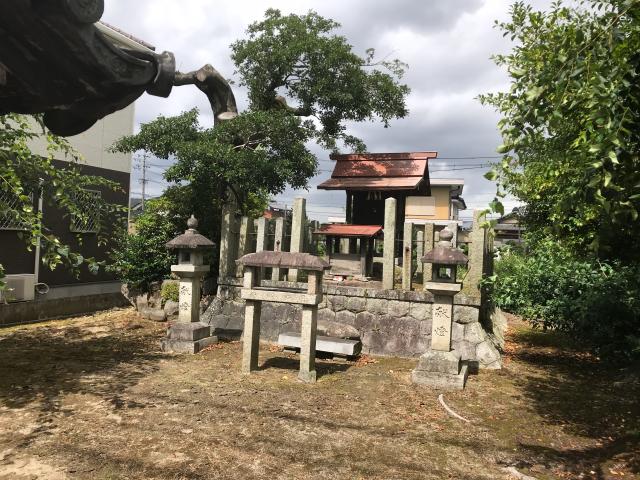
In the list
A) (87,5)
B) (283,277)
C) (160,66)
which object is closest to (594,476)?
(160,66)

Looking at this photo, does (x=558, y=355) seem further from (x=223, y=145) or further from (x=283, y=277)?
(x=223, y=145)

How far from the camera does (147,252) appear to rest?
1209 cm

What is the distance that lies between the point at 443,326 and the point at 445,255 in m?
1.19

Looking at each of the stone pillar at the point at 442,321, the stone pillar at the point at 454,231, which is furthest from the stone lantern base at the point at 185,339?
the stone pillar at the point at 454,231

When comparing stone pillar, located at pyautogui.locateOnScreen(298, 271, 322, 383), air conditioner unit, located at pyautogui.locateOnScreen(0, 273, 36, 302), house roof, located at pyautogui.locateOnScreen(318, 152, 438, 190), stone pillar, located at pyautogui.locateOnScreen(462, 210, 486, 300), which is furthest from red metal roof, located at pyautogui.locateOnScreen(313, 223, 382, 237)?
air conditioner unit, located at pyautogui.locateOnScreen(0, 273, 36, 302)

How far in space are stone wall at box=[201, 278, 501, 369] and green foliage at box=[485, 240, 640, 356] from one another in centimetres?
89

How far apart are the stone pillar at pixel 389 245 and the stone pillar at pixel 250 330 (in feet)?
9.28

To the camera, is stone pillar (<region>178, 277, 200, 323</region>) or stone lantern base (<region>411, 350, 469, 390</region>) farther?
stone pillar (<region>178, 277, 200, 323</region>)

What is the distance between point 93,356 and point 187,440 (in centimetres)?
440

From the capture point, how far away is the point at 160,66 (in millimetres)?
1859

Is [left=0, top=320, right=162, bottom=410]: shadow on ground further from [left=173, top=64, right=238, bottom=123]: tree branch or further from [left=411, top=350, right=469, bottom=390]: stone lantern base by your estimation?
[left=173, top=64, right=238, bottom=123]: tree branch

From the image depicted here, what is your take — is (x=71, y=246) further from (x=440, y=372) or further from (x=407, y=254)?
(x=440, y=372)

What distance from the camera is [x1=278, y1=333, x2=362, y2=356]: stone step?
8352 millimetres

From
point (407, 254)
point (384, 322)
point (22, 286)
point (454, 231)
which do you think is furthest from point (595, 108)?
point (22, 286)
